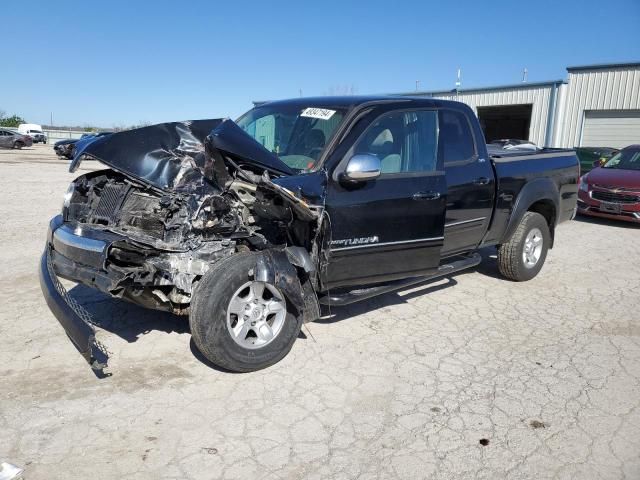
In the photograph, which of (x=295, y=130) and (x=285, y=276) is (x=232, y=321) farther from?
(x=295, y=130)

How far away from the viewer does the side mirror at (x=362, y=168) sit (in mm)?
3693

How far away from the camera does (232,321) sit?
11.9 ft

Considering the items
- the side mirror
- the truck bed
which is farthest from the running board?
the side mirror

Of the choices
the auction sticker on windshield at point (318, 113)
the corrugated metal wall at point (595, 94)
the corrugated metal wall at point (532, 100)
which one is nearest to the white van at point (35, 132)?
the corrugated metal wall at point (532, 100)

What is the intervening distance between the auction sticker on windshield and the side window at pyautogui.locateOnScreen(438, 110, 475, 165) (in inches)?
43.2

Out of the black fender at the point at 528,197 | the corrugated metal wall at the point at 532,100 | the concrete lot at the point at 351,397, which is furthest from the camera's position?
the corrugated metal wall at the point at 532,100

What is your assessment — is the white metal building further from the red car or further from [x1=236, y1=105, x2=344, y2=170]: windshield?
[x1=236, y1=105, x2=344, y2=170]: windshield

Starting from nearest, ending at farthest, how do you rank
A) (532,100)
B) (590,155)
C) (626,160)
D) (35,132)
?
(626,160) → (590,155) → (532,100) → (35,132)

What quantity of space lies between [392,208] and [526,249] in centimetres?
273

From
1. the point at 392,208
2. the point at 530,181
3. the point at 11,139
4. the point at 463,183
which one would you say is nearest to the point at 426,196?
the point at 392,208

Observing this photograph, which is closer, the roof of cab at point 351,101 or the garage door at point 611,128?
the roof of cab at point 351,101

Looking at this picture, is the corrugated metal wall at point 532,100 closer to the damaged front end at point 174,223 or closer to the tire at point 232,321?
the damaged front end at point 174,223

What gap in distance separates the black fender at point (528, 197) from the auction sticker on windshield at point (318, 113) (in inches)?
98.6

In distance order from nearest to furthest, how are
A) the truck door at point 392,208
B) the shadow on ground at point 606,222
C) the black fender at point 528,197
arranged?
the truck door at point 392,208 → the black fender at point 528,197 → the shadow on ground at point 606,222
